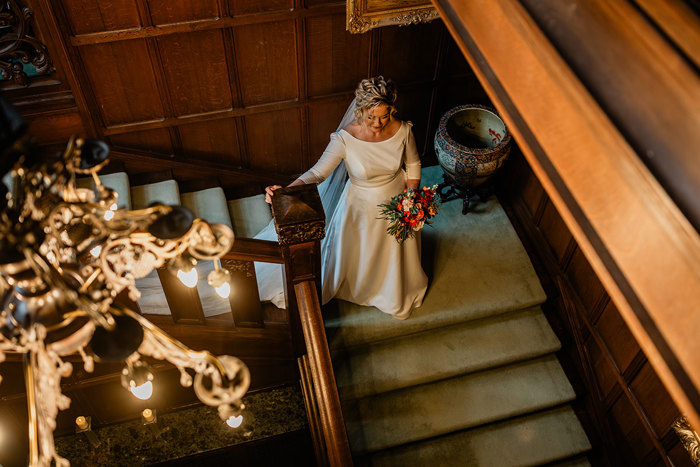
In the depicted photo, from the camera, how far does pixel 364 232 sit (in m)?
3.83

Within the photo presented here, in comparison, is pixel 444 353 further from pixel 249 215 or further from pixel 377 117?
pixel 249 215

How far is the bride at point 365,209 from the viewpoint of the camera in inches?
146

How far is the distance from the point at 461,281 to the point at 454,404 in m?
0.97

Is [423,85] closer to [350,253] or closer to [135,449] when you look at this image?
[350,253]

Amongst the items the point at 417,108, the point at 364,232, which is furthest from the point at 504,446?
the point at 417,108

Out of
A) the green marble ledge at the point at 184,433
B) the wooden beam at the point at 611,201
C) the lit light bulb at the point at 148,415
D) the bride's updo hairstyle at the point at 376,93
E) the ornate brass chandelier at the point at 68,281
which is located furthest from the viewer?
the green marble ledge at the point at 184,433

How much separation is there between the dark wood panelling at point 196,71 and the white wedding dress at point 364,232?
1.21 metres

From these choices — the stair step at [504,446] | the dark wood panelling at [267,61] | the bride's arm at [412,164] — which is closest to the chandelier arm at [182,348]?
the bride's arm at [412,164]

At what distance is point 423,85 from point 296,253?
2.42 meters

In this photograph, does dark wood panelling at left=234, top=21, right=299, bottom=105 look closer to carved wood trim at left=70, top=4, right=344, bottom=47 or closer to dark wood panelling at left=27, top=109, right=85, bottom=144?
carved wood trim at left=70, top=4, right=344, bottom=47

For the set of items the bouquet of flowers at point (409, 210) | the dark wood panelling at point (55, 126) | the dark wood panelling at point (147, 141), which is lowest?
the bouquet of flowers at point (409, 210)

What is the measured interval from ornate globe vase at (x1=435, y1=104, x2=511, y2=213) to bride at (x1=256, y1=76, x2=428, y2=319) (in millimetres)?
640

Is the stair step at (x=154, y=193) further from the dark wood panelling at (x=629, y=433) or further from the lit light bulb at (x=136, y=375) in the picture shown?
the dark wood panelling at (x=629, y=433)

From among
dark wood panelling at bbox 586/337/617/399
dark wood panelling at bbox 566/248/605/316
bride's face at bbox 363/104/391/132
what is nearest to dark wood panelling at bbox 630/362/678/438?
dark wood panelling at bbox 586/337/617/399
